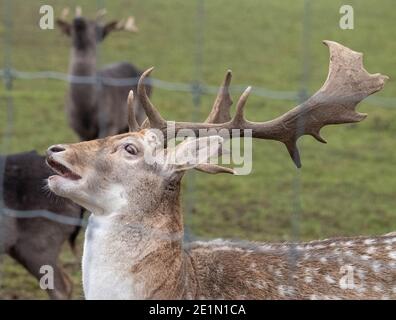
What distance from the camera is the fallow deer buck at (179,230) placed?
387 cm

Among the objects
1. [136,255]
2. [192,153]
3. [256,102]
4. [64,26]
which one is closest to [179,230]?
[136,255]

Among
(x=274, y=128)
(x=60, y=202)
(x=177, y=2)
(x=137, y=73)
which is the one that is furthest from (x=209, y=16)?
(x=274, y=128)

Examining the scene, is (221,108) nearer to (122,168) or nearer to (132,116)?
(132,116)

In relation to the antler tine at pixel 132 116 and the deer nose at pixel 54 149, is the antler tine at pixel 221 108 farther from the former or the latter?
the deer nose at pixel 54 149

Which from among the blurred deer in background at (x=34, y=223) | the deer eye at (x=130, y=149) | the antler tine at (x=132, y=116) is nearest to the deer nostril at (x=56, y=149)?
the deer eye at (x=130, y=149)

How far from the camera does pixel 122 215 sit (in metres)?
3.90

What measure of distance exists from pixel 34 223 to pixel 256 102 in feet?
18.7

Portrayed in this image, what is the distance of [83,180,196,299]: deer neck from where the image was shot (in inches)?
152

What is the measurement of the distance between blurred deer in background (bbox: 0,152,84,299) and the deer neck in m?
1.74

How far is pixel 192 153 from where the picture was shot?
387 cm

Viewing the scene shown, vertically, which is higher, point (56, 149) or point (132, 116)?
point (132, 116)

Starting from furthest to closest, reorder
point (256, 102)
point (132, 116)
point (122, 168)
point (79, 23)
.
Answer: point (256, 102)
point (79, 23)
point (132, 116)
point (122, 168)

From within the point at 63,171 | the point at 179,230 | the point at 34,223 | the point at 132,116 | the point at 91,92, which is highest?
the point at 91,92

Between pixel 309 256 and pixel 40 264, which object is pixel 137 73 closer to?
pixel 40 264
